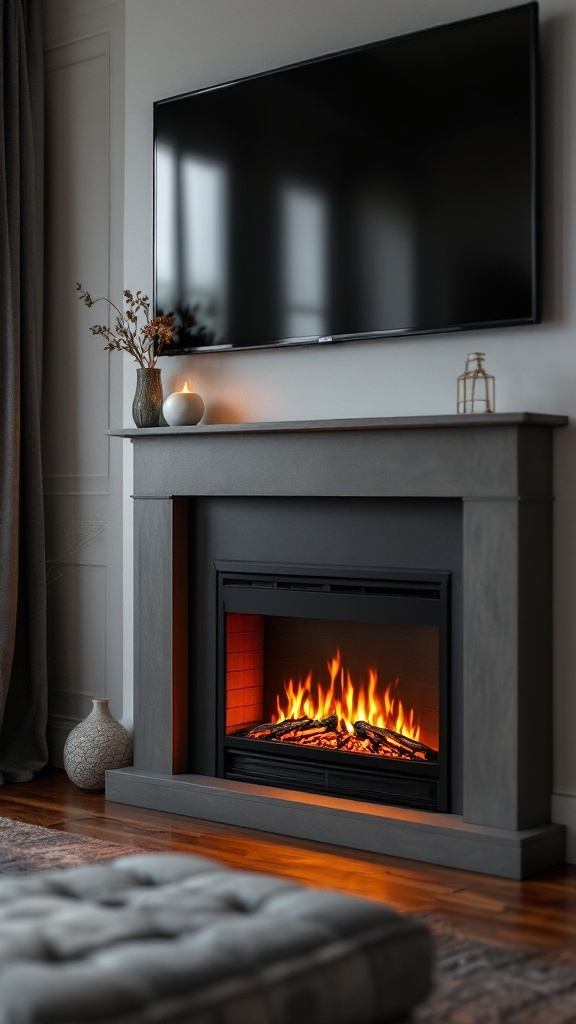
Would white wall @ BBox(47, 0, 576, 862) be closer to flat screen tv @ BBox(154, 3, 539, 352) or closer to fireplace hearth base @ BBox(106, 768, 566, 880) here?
flat screen tv @ BBox(154, 3, 539, 352)

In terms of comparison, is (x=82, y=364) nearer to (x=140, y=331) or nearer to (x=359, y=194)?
(x=140, y=331)

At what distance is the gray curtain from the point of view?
436 centimetres

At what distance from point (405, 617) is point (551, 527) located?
0.52m

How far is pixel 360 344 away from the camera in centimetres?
365

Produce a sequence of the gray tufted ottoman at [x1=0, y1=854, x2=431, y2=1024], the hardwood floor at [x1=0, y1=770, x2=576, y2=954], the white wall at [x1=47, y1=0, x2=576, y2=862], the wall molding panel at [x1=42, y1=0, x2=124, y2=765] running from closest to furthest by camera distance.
A: the gray tufted ottoman at [x1=0, y1=854, x2=431, y2=1024] < the hardwood floor at [x1=0, y1=770, x2=576, y2=954] < the white wall at [x1=47, y1=0, x2=576, y2=862] < the wall molding panel at [x1=42, y1=0, x2=124, y2=765]

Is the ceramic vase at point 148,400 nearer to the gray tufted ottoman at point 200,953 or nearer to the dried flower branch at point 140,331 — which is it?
the dried flower branch at point 140,331

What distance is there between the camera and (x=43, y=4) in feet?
15.6

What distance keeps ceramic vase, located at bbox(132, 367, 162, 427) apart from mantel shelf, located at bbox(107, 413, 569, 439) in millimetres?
96

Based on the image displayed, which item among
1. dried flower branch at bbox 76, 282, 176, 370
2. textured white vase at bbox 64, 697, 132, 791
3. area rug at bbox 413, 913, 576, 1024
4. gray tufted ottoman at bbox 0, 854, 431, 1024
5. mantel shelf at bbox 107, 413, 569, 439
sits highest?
dried flower branch at bbox 76, 282, 176, 370

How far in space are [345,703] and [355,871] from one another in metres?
0.76

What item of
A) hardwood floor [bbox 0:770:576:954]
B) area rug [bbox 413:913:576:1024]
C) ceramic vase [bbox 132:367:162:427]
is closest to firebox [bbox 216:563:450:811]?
hardwood floor [bbox 0:770:576:954]

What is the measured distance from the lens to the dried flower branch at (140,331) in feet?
13.3

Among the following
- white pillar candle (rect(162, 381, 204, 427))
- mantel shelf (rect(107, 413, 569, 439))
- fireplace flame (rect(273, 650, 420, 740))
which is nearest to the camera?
mantel shelf (rect(107, 413, 569, 439))

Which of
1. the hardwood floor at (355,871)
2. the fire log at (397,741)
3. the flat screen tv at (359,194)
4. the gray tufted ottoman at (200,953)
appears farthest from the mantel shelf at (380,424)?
the gray tufted ottoman at (200,953)
